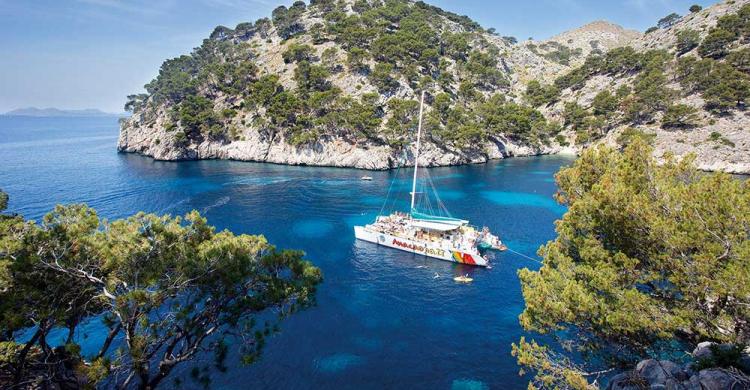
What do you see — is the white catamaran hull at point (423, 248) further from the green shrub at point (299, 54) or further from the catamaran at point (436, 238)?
the green shrub at point (299, 54)

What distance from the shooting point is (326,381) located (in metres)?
23.9

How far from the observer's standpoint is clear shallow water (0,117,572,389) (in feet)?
82.8

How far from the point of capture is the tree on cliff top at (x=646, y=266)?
1308cm

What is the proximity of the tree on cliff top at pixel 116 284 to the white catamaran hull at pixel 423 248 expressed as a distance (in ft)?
90.1

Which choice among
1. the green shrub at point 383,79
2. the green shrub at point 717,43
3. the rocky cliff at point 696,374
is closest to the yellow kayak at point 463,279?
the rocky cliff at point 696,374

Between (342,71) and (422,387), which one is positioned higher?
(342,71)

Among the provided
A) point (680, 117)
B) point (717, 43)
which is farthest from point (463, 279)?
point (717, 43)

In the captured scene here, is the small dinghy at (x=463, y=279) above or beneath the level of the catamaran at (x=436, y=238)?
beneath

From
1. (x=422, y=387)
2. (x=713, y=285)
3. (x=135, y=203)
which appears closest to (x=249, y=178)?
(x=135, y=203)

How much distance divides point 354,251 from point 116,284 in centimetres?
3219

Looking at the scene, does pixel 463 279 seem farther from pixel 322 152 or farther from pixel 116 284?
pixel 322 152

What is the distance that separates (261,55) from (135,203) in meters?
103

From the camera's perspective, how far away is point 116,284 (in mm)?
13688

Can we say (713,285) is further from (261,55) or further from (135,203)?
(261,55)
